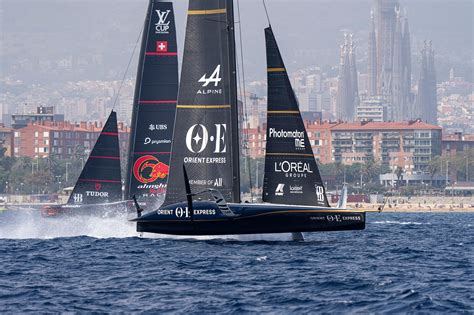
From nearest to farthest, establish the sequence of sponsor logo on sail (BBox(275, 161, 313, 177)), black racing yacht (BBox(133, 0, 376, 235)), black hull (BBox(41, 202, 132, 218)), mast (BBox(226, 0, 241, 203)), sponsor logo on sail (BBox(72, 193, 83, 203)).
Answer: black racing yacht (BBox(133, 0, 376, 235)), sponsor logo on sail (BBox(275, 161, 313, 177)), mast (BBox(226, 0, 241, 203)), black hull (BBox(41, 202, 132, 218)), sponsor logo on sail (BBox(72, 193, 83, 203))

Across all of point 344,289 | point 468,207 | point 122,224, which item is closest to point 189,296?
point 344,289

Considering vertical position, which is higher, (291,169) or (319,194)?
(291,169)

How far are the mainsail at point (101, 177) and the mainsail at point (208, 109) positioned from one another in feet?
48.6

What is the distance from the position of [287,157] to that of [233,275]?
31.4ft

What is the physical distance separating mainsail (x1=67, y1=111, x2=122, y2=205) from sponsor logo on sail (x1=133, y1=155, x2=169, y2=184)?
265 centimetres

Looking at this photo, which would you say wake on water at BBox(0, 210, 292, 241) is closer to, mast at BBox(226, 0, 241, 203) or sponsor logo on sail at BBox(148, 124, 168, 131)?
mast at BBox(226, 0, 241, 203)

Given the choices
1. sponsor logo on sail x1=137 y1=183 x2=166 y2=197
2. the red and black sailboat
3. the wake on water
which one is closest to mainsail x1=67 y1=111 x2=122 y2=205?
the red and black sailboat

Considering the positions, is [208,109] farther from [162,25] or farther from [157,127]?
[162,25]

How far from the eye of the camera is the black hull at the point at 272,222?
43.6 m

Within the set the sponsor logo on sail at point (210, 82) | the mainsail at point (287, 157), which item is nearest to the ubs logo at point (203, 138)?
the sponsor logo on sail at point (210, 82)

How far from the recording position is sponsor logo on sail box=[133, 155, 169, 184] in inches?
2266

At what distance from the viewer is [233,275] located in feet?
117

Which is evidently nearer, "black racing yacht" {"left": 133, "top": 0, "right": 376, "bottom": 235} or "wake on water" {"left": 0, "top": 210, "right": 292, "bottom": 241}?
"black racing yacht" {"left": 133, "top": 0, "right": 376, "bottom": 235}

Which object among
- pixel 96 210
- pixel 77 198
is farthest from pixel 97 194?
pixel 96 210
